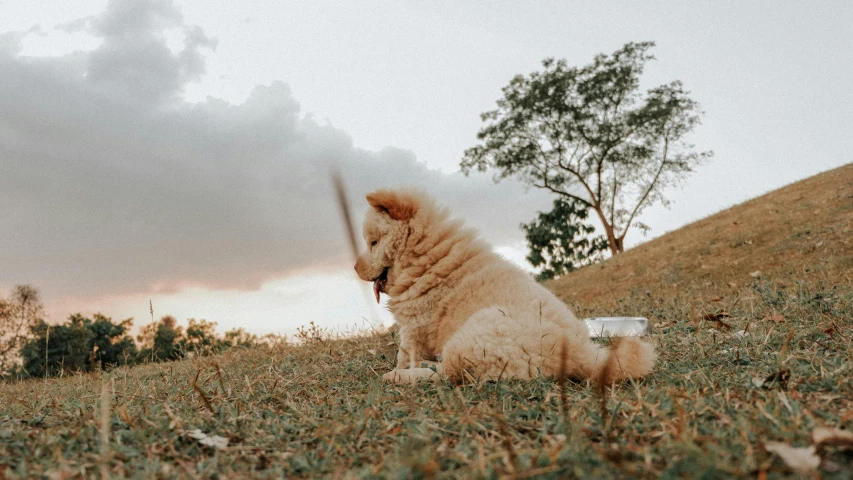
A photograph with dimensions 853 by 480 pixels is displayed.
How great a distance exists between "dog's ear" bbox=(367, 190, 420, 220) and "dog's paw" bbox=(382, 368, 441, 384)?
153 cm

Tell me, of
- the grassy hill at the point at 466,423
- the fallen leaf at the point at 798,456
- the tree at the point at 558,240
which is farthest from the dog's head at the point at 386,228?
the tree at the point at 558,240

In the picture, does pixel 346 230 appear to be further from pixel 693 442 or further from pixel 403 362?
pixel 403 362

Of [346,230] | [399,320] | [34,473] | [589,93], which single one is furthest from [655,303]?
[589,93]

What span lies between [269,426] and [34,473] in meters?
1.00

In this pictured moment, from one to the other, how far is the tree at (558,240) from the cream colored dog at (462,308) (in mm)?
27805

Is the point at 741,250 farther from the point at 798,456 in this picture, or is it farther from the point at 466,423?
the point at 798,456

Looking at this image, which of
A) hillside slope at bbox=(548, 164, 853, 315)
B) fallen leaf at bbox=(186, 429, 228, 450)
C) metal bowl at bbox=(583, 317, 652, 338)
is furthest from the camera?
hillside slope at bbox=(548, 164, 853, 315)

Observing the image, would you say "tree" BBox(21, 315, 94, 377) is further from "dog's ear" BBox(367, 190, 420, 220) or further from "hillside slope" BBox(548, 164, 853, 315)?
"hillside slope" BBox(548, 164, 853, 315)

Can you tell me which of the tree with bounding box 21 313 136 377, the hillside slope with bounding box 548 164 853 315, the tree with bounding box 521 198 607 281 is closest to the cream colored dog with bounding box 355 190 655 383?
the hillside slope with bounding box 548 164 853 315

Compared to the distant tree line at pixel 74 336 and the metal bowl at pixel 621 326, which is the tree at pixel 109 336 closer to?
the distant tree line at pixel 74 336

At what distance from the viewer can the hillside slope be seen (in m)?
15.0

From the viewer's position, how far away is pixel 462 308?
4.45 meters

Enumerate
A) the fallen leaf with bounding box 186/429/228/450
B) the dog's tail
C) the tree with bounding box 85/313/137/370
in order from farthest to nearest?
the tree with bounding box 85/313/137/370 → the dog's tail → the fallen leaf with bounding box 186/429/228/450

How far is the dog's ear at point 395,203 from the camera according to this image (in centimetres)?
499
